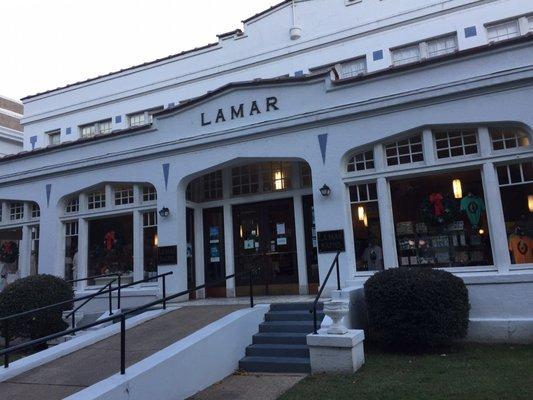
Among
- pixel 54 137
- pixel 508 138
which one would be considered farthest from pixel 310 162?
pixel 54 137

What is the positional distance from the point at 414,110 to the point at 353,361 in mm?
5468

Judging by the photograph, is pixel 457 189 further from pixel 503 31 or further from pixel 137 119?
pixel 137 119

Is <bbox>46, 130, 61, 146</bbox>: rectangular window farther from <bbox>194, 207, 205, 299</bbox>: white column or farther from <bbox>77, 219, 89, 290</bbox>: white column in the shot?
<bbox>194, 207, 205, 299</bbox>: white column

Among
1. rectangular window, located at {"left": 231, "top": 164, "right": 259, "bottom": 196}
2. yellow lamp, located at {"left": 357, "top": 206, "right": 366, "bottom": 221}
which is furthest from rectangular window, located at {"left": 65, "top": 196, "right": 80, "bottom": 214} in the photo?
yellow lamp, located at {"left": 357, "top": 206, "right": 366, "bottom": 221}

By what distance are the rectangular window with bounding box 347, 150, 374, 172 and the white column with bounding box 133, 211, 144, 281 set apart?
6.01 metres

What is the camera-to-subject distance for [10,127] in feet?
84.9

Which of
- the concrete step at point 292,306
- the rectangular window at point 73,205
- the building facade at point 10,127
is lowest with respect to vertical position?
the concrete step at point 292,306

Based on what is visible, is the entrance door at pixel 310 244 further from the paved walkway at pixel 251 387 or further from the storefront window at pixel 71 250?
the storefront window at pixel 71 250

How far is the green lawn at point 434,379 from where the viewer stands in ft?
19.7

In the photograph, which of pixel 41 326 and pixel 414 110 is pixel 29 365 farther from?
pixel 414 110

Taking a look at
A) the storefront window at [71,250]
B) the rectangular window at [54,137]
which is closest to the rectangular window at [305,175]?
the storefront window at [71,250]

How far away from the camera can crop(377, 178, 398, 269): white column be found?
33.1ft

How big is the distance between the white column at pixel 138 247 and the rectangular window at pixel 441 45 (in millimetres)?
9398

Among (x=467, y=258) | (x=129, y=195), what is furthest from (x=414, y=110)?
(x=129, y=195)
